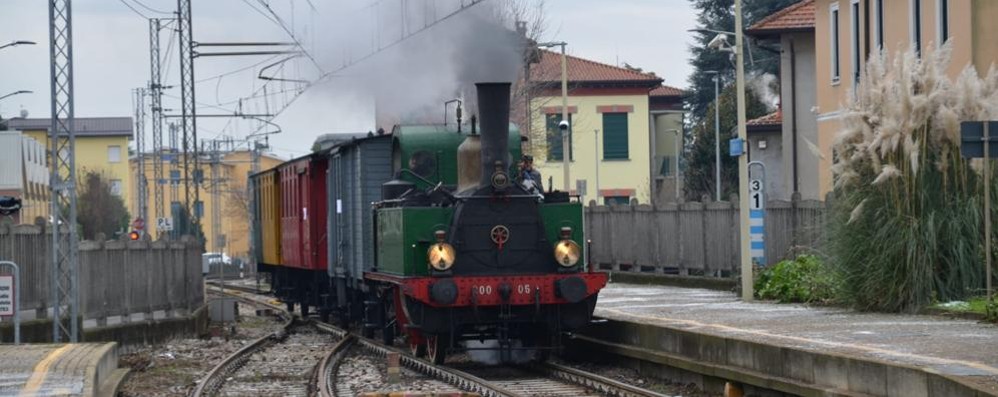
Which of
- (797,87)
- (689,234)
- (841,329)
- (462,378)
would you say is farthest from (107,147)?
→ (841,329)

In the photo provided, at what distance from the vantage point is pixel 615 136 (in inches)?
2650

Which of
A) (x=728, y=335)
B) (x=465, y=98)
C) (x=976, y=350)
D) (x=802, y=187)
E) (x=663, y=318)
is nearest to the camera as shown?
(x=976, y=350)

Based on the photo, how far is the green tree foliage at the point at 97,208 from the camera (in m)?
81.2

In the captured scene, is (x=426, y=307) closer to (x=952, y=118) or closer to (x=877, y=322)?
(x=877, y=322)

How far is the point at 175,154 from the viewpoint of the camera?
67375mm

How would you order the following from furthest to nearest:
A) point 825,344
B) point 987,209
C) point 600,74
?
1. point 600,74
2. point 987,209
3. point 825,344

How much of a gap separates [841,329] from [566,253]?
3463mm

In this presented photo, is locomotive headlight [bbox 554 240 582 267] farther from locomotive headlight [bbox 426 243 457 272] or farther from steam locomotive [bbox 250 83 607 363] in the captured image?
locomotive headlight [bbox 426 243 457 272]

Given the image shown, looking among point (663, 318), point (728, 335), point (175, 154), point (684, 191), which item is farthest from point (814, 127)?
point (175, 154)

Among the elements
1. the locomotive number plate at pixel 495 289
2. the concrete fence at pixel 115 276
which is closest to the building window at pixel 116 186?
the concrete fence at pixel 115 276

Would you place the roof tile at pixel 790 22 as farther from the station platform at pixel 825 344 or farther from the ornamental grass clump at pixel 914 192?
the ornamental grass clump at pixel 914 192

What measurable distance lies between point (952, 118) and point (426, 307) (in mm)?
6517

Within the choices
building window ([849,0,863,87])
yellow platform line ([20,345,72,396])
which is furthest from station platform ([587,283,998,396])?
building window ([849,0,863,87])

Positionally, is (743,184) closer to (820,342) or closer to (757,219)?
(757,219)
